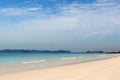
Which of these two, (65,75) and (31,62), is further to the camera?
(31,62)

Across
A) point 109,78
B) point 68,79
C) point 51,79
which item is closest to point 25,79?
point 51,79

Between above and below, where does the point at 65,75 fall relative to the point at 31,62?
below

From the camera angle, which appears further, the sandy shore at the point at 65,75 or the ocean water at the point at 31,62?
the ocean water at the point at 31,62

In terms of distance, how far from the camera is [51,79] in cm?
986

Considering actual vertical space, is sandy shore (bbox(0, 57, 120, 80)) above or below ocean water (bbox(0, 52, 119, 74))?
below

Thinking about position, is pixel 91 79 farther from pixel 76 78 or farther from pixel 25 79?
pixel 25 79

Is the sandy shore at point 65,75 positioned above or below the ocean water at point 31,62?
below

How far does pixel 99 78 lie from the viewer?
395 inches

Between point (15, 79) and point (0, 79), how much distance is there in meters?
0.62

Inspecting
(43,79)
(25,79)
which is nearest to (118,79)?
(43,79)

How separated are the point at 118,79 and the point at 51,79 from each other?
8.39 feet

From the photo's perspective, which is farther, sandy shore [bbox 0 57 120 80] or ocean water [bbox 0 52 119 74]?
ocean water [bbox 0 52 119 74]

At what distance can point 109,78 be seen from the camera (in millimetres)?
9984

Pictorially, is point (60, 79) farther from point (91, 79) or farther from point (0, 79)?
point (0, 79)
